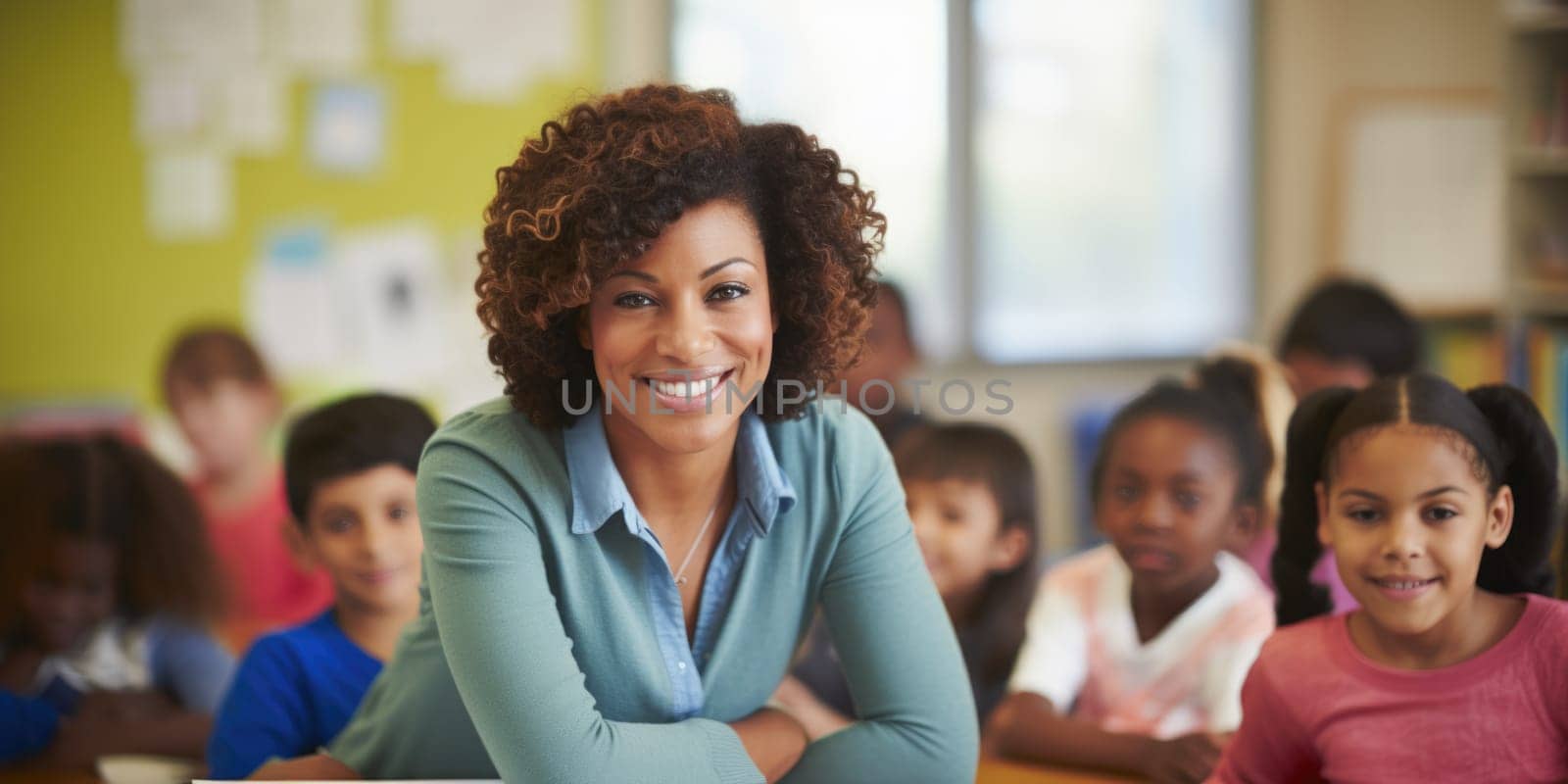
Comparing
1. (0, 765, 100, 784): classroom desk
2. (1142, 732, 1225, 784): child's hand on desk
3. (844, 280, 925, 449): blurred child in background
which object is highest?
(844, 280, 925, 449): blurred child in background

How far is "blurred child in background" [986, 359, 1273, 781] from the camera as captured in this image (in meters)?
1.74

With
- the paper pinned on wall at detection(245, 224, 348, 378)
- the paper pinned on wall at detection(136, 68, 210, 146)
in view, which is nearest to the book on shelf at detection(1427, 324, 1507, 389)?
the paper pinned on wall at detection(245, 224, 348, 378)

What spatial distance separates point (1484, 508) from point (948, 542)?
2.62ft

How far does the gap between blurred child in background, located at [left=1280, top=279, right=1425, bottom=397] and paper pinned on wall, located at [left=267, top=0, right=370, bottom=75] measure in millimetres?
2830

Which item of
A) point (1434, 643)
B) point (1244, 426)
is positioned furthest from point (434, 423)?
point (1434, 643)

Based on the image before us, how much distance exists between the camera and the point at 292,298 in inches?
169

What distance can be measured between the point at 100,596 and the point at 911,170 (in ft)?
11.1

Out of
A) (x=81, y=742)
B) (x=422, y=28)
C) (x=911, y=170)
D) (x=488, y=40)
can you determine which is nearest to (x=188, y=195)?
(x=422, y=28)

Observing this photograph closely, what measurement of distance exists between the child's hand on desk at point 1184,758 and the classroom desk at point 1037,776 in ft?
0.13

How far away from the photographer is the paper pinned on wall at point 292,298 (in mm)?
4262

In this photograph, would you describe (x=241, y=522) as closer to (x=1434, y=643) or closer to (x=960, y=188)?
(x=1434, y=643)

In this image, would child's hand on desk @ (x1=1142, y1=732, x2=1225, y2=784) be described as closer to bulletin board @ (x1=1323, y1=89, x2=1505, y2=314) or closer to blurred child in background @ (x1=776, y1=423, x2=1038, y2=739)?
blurred child in background @ (x1=776, y1=423, x2=1038, y2=739)

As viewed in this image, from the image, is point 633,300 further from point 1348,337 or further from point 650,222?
point 1348,337

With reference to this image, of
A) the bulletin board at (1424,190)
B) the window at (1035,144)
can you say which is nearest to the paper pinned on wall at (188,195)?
the window at (1035,144)
